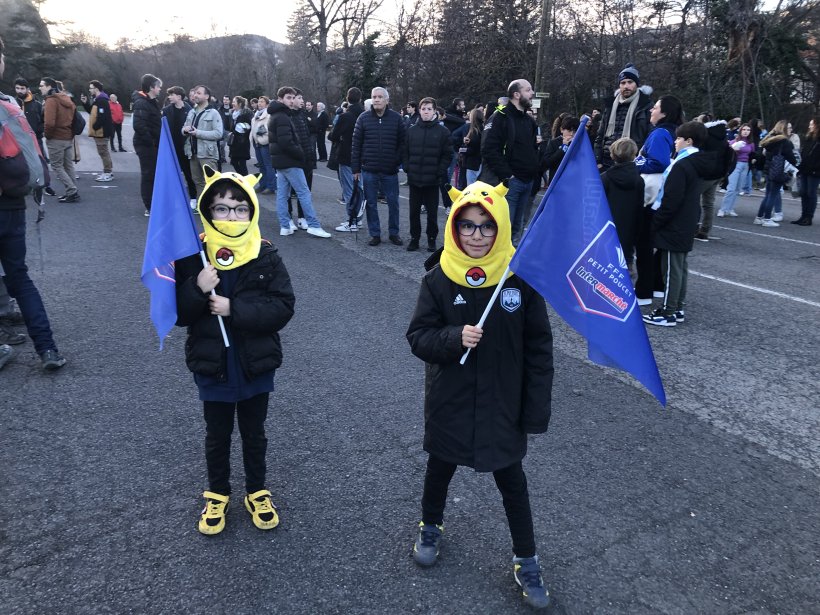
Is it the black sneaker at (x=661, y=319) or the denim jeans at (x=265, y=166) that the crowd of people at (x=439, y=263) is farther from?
the denim jeans at (x=265, y=166)

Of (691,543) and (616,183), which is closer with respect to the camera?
(691,543)

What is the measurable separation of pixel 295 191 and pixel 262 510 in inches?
278

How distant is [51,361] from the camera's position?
4535 millimetres

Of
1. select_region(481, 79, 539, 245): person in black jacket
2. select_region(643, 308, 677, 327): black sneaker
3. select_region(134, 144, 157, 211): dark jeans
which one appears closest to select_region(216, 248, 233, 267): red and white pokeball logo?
select_region(643, 308, 677, 327): black sneaker

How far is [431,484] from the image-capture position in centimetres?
273

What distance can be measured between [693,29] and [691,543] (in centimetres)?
2832

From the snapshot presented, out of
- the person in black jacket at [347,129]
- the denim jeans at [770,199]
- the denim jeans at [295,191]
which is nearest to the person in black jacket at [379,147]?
the denim jeans at [295,191]

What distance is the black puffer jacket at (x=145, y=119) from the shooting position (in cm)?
999

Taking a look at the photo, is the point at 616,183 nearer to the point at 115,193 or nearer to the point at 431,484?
the point at 431,484

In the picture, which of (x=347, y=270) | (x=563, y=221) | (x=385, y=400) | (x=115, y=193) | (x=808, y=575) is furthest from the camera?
(x=115, y=193)

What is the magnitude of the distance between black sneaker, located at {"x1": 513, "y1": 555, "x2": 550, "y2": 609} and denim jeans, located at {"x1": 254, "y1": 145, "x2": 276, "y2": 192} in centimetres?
1071

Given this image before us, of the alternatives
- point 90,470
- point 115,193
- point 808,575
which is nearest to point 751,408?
point 808,575

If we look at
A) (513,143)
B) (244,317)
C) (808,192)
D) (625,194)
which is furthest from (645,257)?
(808,192)

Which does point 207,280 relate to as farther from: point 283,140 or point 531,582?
point 283,140
